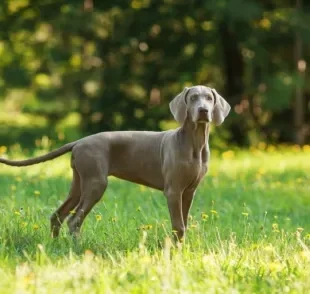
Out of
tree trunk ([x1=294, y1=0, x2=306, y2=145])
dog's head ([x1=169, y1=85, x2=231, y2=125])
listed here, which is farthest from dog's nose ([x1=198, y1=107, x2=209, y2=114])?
tree trunk ([x1=294, y1=0, x2=306, y2=145])

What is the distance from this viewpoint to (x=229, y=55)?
57.1 ft

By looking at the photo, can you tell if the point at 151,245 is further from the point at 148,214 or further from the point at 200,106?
the point at 148,214

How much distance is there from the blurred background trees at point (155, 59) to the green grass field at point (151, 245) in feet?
19.6

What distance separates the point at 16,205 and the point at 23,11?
919 centimetres

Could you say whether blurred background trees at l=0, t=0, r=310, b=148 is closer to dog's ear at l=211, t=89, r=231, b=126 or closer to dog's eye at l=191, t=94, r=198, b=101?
dog's ear at l=211, t=89, r=231, b=126

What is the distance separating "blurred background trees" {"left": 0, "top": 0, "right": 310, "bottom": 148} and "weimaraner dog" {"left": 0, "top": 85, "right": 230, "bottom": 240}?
350 inches

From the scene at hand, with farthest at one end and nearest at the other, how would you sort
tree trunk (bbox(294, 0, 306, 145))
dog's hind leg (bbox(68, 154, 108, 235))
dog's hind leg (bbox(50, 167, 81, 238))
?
tree trunk (bbox(294, 0, 306, 145)) → dog's hind leg (bbox(50, 167, 81, 238)) → dog's hind leg (bbox(68, 154, 108, 235))

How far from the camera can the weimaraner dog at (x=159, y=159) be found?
21.1 feet

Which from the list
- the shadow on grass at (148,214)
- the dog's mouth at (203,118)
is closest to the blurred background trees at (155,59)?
the shadow on grass at (148,214)

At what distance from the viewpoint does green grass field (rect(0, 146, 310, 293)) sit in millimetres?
5031

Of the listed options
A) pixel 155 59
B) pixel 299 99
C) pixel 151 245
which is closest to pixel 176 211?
pixel 151 245

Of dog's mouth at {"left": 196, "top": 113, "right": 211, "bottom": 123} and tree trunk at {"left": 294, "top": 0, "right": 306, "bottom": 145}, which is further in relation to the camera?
tree trunk at {"left": 294, "top": 0, "right": 306, "bottom": 145}

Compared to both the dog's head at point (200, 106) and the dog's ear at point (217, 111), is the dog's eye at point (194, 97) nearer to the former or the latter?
the dog's head at point (200, 106)

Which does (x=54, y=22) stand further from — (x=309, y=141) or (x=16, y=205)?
(x=16, y=205)
